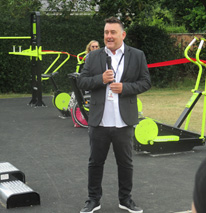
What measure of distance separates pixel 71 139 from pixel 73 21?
937cm

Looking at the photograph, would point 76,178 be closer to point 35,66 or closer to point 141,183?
point 141,183

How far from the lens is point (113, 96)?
4.06 m

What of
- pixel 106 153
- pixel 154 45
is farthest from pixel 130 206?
pixel 154 45

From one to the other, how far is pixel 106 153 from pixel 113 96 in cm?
52

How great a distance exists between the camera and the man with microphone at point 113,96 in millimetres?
4016

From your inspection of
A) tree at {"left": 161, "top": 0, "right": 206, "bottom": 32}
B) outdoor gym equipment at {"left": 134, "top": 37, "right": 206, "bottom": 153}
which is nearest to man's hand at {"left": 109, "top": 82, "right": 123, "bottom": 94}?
outdoor gym equipment at {"left": 134, "top": 37, "right": 206, "bottom": 153}

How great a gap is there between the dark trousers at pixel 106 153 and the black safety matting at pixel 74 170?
9.5 inches

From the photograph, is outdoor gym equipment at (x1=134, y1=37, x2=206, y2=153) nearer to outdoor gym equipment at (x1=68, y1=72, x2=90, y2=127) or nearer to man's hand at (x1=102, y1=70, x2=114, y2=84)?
outdoor gym equipment at (x1=68, y1=72, x2=90, y2=127)

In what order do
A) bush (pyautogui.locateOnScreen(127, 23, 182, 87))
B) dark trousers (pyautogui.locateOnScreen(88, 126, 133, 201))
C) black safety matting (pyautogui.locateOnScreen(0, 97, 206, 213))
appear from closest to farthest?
dark trousers (pyautogui.locateOnScreen(88, 126, 133, 201))
black safety matting (pyautogui.locateOnScreen(0, 97, 206, 213))
bush (pyautogui.locateOnScreen(127, 23, 182, 87))

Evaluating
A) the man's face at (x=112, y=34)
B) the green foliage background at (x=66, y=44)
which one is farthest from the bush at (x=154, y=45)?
the man's face at (x=112, y=34)

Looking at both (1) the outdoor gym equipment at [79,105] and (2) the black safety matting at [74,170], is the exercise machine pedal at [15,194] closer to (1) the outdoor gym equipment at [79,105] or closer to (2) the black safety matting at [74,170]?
(2) the black safety matting at [74,170]

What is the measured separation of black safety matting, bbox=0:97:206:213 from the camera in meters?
4.54

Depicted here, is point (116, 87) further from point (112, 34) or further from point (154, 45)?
point (154, 45)

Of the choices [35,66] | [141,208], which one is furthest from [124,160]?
[35,66]
